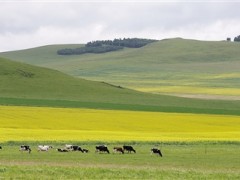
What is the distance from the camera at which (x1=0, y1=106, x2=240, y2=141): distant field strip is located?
124ft

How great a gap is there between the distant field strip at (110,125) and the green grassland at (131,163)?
2792 mm

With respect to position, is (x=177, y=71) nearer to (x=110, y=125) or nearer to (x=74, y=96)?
(x=74, y=96)

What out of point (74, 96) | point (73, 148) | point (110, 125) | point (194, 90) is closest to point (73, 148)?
point (73, 148)

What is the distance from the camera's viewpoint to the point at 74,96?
3265 inches

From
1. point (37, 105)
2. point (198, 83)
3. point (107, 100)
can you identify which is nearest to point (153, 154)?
point (37, 105)

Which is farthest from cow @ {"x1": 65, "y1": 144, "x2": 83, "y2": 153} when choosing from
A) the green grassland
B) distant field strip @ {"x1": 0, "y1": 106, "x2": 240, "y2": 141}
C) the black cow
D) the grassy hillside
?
the grassy hillside

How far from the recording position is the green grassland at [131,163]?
20469mm

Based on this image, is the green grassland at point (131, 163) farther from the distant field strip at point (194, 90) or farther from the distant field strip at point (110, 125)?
the distant field strip at point (194, 90)

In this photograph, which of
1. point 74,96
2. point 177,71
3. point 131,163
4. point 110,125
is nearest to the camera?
point 131,163

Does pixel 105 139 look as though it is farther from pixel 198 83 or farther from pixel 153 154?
pixel 198 83

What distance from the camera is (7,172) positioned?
20219 millimetres

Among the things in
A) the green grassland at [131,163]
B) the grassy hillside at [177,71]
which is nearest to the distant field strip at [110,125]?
the green grassland at [131,163]

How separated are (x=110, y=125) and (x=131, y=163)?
21774 millimetres

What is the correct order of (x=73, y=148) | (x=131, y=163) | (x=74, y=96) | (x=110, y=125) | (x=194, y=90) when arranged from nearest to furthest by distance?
(x=131, y=163) → (x=73, y=148) → (x=110, y=125) → (x=74, y=96) → (x=194, y=90)
